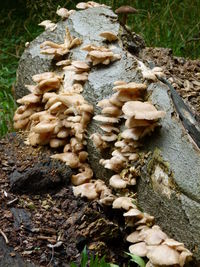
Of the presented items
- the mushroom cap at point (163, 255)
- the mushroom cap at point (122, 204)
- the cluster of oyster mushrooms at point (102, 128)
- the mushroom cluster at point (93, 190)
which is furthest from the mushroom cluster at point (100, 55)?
the mushroom cap at point (163, 255)

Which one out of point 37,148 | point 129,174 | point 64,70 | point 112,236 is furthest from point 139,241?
point 64,70

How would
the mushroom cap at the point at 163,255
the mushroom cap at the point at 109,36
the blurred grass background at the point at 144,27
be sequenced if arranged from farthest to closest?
the blurred grass background at the point at 144,27, the mushroom cap at the point at 109,36, the mushroom cap at the point at 163,255

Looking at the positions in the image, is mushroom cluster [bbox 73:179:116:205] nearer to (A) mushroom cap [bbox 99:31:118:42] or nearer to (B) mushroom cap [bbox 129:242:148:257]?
(B) mushroom cap [bbox 129:242:148:257]

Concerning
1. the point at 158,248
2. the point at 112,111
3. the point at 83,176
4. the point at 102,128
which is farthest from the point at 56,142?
the point at 158,248

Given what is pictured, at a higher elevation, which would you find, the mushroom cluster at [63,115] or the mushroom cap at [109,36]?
the mushroom cap at [109,36]

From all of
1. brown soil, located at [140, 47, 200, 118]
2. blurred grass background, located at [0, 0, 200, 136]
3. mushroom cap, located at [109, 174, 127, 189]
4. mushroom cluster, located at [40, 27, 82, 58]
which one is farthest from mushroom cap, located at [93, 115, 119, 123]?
blurred grass background, located at [0, 0, 200, 136]

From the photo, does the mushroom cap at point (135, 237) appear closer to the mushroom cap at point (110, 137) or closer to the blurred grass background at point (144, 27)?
the mushroom cap at point (110, 137)

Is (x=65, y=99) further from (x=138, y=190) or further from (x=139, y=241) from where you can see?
(x=139, y=241)
